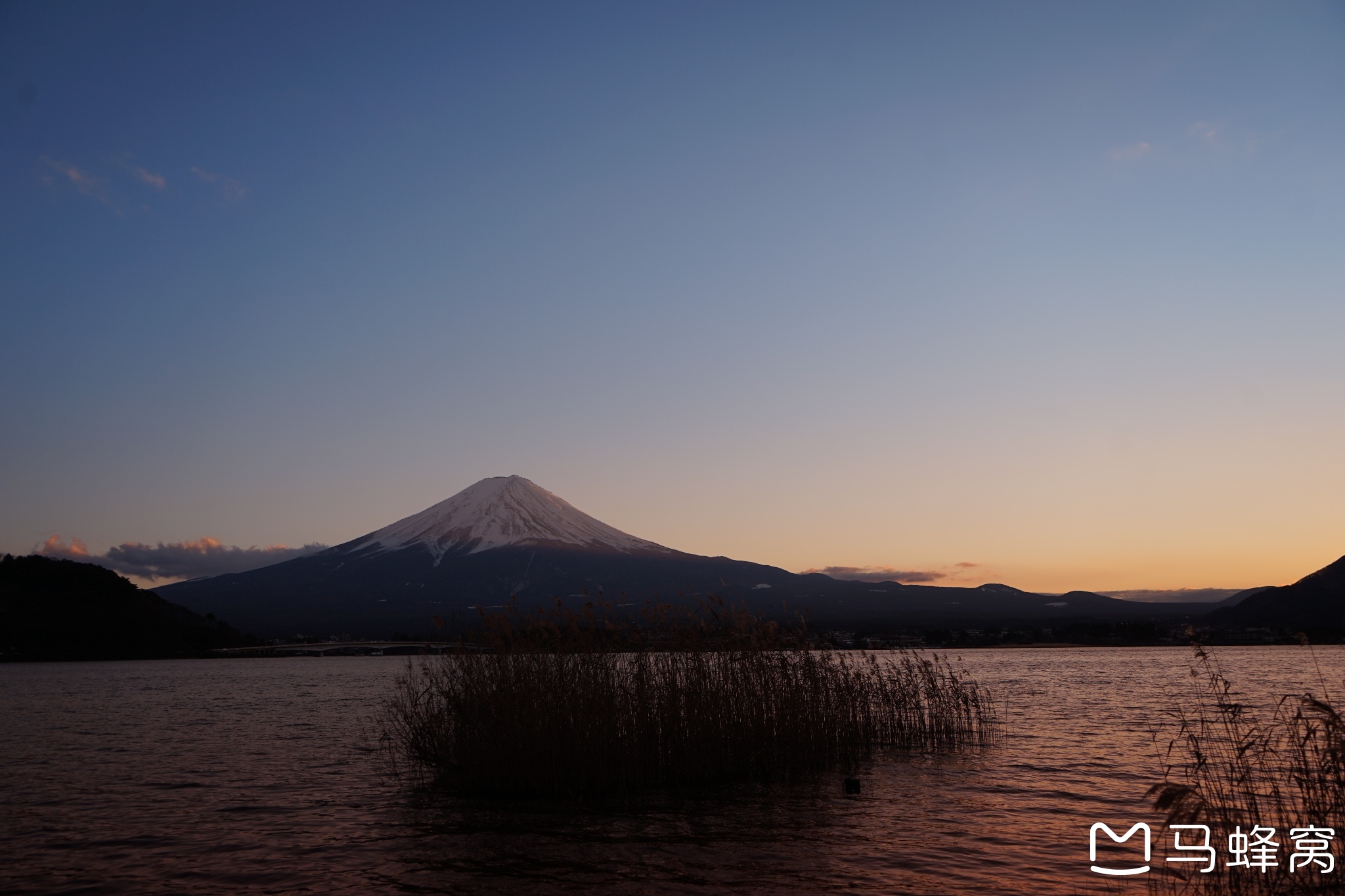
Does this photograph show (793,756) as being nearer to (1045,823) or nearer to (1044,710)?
(1045,823)

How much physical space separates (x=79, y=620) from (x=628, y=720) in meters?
88.5

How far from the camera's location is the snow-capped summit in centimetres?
17150

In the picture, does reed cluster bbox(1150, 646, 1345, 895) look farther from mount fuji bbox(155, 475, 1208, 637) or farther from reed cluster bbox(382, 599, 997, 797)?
mount fuji bbox(155, 475, 1208, 637)

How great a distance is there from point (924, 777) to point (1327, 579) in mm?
109395

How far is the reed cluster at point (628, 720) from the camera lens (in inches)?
509

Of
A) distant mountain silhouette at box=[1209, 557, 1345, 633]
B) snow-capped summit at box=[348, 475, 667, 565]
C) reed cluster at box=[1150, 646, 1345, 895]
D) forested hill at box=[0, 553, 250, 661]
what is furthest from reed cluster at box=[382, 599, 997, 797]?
snow-capped summit at box=[348, 475, 667, 565]

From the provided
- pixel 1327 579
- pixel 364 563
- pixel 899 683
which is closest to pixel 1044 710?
pixel 899 683

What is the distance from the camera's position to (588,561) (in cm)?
15800

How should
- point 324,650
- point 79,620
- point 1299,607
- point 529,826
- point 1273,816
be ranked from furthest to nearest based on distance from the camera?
point 1299,607, point 324,650, point 79,620, point 529,826, point 1273,816

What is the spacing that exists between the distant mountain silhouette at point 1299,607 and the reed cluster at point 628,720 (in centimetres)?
9026

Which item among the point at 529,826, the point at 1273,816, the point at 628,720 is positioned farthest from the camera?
the point at 628,720

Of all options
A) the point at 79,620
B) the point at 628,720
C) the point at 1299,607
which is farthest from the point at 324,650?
the point at 1299,607

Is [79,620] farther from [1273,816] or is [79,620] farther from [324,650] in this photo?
[1273,816]

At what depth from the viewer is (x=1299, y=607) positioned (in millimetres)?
97625
